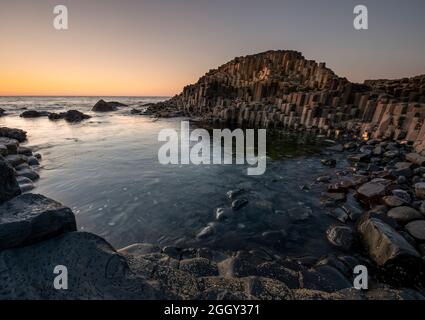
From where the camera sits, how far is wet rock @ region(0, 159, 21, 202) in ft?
11.0

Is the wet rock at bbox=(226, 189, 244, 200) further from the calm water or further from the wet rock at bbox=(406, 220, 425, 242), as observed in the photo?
the wet rock at bbox=(406, 220, 425, 242)

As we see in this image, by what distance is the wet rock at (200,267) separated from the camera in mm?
3602

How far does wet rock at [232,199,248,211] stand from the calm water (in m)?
0.16

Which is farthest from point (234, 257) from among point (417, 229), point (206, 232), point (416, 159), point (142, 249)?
point (416, 159)

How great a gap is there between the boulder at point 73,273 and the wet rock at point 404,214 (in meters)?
→ 5.23

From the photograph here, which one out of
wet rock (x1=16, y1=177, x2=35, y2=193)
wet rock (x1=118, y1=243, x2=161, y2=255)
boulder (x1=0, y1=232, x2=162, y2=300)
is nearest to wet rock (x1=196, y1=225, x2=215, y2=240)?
wet rock (x1=118, y1=243, x2=161, y2=255)

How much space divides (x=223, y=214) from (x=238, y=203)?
0.70 meters

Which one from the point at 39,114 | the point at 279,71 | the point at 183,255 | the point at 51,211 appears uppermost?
the point at 279,71

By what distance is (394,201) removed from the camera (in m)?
5.58

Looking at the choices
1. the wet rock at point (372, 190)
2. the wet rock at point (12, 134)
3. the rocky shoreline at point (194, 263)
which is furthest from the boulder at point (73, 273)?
the wet rock at point (12, 134)

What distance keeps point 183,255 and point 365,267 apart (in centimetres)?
324

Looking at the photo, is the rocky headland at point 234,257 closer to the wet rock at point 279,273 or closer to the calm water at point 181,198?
the wet rock at point 279,273
